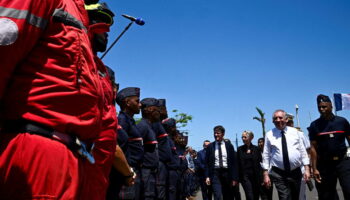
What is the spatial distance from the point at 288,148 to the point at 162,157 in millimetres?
2625

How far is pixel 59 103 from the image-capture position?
1539mm

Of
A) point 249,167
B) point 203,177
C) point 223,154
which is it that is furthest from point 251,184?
point 203,177

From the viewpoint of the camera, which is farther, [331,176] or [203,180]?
[203,180]

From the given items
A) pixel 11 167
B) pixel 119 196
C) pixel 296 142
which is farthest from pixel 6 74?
pixel 296 142

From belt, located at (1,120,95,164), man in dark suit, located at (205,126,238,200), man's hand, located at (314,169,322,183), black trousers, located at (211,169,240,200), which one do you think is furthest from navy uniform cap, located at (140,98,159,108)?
belt, located at (1,120,95,164)

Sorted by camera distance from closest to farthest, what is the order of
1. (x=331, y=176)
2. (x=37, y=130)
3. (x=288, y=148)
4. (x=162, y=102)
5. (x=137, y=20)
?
(x=37, y=130) → (x=288, y=148) → (x=331, y=176) → (x=162, y=102) → (x=137, y=20)

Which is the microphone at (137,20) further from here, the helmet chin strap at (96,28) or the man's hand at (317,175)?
the helmet chin strap at (96,28)

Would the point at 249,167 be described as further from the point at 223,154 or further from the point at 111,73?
the point at 111,73

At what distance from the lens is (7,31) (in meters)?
1.37

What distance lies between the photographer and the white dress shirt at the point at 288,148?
21.5 feet

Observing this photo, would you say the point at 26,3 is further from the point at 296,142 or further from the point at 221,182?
the point at 221,182

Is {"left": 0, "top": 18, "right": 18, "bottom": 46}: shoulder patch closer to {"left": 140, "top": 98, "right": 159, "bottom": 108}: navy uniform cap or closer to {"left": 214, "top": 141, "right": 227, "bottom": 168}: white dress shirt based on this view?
{"left": 140, "top": 98, "right": 159, "bottom": 108}: navy uniform cap

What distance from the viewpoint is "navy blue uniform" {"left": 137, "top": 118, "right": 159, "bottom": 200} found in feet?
20.0

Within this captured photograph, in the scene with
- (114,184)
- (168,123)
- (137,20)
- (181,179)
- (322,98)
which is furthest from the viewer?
(137,20)
